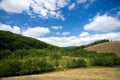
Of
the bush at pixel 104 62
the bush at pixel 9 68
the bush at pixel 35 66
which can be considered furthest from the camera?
the bush at pixel 104 62

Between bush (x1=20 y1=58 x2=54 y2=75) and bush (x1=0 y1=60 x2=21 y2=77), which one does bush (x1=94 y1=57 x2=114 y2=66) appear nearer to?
bush (x1=20 y1=58 x2=54 y2=75)

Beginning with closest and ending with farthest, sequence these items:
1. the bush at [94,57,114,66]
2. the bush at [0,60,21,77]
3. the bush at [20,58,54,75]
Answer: the bush at [0,60,21,77] < the bush at [20,58,54,75] < the bush at [94,57,114,66]

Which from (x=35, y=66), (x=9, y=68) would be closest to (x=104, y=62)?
(x=35, y=66)

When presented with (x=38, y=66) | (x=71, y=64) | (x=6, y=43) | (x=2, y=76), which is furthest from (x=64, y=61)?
(x=6, y=43)

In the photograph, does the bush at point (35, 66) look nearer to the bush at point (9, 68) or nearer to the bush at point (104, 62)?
the bush at point (9, 68)

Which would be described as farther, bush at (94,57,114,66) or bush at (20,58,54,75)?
bush at (94,57,114,66)

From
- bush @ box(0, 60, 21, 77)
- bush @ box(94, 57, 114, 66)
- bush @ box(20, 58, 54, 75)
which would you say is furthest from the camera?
bush @ box(94, 57, 114, 66)

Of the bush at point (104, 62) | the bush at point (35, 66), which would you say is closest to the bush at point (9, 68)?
the bush at point (35, 66)

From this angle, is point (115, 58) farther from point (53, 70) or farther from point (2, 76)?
point (2, 76)

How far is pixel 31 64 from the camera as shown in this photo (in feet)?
135

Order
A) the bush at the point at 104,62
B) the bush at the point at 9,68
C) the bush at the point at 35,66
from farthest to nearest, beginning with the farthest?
1. the bush at the point at 104,62
2. the bush at the point at 35,66
3. the bush at the point at 9,68

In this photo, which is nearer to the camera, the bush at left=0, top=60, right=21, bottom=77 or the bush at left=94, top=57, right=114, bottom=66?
the bush at left=0, top=60, right=21, bottom=77

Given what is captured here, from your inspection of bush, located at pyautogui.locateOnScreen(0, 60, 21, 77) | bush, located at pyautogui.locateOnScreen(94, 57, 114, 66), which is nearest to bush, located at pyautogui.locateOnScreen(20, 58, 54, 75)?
bush, located at pyautogui.locateOnScreen(0, 60, 21, 77)

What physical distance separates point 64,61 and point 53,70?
6630mm
